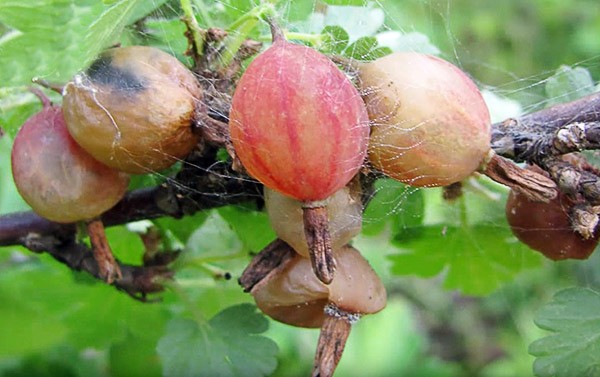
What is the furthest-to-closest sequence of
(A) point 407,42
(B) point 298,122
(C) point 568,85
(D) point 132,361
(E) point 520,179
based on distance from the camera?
(D) point 132,361
(A) point 407,42
(C) point 568,85
(E) point 520,179
(B) point 298,122

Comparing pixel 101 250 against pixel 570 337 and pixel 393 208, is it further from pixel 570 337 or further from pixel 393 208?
pixel 570 337

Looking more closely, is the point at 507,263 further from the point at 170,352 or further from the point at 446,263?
the point at 170,352

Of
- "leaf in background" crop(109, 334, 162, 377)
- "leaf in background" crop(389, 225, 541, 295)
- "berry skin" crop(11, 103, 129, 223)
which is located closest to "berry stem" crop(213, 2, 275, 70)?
"berry skin" crop(11, 103, 129, 223)

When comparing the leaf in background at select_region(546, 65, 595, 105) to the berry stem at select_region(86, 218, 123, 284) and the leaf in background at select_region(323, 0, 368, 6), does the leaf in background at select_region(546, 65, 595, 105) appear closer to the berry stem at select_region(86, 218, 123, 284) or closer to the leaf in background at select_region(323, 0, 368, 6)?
the leaf in background at select_region(323, 0, 368, 6)

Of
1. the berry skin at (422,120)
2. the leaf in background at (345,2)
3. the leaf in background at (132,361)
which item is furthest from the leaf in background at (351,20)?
the leaf in background at (132,361)

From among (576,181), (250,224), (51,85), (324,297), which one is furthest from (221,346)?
(576,181)
